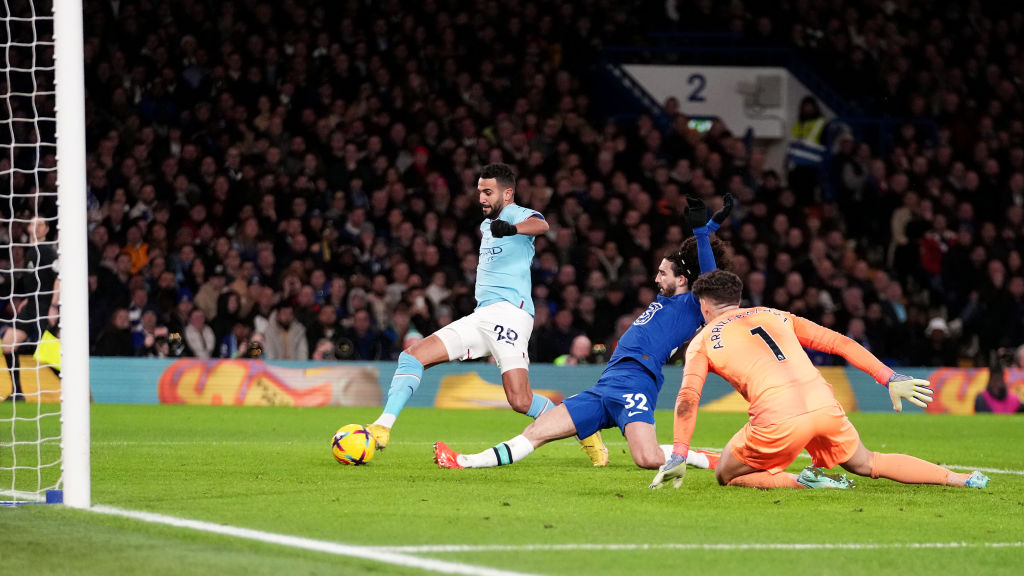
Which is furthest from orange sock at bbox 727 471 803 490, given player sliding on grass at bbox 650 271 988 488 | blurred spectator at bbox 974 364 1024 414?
blurred spectator at bbox 974 364 1024 414

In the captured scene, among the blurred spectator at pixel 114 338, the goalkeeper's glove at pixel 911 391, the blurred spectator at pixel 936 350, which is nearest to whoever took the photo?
the goalkeeper's glove at pixel 911 391

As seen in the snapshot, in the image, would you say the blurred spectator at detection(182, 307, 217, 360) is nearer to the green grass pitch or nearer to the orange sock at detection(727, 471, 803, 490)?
the green grass pitch

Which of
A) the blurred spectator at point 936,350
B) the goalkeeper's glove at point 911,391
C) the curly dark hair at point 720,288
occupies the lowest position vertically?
the blurred spectator at point 936,350

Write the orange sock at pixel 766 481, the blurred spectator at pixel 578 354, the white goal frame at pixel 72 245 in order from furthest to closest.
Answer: the blurred spectator at pixel 578 354 < the orange sock at pixel 766 481 < the white goal frame at pixel 72 245

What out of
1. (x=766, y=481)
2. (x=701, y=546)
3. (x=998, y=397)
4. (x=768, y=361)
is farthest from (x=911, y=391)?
(x=998, y=397)

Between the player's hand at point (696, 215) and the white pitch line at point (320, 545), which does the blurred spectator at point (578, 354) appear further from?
the white pitch line at point (320, 545)

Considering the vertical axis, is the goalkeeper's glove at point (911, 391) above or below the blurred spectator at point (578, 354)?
above

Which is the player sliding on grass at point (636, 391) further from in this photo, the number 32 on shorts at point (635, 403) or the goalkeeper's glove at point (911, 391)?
the goalkeeper's glove at point (911, 391)

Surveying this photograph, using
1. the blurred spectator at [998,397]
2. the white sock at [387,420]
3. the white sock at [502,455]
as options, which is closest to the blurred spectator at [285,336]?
the white sock at [387,420]

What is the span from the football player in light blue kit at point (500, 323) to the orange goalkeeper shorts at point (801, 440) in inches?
73.8

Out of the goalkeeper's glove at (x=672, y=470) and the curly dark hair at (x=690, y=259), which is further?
the curly dark hair at (x=690, y=259)

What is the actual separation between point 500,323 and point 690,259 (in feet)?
4.65

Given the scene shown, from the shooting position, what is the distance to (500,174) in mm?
9805

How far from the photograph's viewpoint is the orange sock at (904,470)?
26.2 ft
